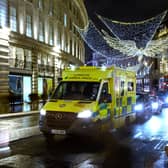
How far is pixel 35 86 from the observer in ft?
128

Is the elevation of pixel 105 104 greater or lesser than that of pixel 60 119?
greater

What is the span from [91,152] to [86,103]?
6.54 feet

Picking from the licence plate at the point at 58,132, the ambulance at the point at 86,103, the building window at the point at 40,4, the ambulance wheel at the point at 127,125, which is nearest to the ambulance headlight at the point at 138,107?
the ambulance wheel at the point at 127,125

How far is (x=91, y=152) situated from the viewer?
11.0m

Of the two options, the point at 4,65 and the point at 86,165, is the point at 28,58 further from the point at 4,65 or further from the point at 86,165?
the point at 86,165

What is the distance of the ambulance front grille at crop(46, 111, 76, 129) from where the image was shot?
38.7 ft

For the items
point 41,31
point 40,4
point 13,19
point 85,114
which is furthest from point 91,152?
point 40,4

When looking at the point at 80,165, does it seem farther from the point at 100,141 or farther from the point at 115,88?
the point at 115,88

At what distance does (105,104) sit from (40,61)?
92.4 ft

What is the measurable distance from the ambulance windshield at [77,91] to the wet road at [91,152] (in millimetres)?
1496

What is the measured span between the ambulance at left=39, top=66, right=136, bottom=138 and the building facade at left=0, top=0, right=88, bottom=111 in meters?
16.0

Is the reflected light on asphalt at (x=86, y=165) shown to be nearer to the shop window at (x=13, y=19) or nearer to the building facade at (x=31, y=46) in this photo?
the building facade at (x=31, y=46)

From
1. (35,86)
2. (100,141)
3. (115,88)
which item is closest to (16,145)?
(100,141)

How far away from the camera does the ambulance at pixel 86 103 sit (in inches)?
466
